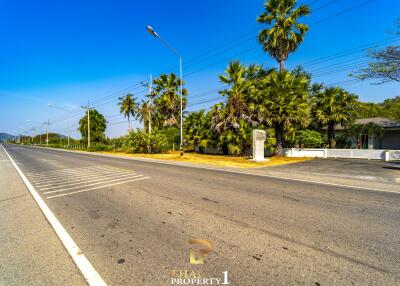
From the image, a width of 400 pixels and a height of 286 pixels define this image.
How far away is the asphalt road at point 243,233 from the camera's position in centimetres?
271

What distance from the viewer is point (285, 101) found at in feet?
71.4

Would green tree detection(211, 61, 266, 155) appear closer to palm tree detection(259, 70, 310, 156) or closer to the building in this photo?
palm tree detection(259, 70, 310, 156)

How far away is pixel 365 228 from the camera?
13.6 ft

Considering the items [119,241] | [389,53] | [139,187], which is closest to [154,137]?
[139,187]

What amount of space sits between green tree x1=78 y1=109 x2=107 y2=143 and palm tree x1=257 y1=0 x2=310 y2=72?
51.2m

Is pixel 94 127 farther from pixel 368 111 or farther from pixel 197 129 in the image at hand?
pixel 368 111

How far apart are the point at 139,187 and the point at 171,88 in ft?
101

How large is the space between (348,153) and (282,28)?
48.5 ft

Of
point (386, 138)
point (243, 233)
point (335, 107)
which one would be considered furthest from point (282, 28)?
point (243, 233)

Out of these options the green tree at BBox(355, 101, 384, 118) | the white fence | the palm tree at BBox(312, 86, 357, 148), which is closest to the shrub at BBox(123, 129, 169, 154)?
the white fence

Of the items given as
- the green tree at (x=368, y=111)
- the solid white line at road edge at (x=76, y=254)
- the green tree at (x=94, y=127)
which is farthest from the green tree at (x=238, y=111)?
the green tree at (x=94, y=127)

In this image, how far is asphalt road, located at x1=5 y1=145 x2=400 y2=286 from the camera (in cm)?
271

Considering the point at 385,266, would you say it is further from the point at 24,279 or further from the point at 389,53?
the point at 389,53

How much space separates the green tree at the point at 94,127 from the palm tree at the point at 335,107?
54.3 m
